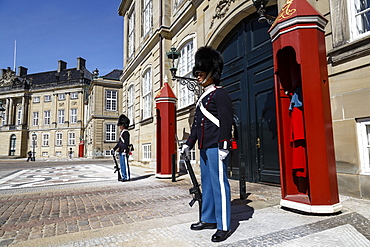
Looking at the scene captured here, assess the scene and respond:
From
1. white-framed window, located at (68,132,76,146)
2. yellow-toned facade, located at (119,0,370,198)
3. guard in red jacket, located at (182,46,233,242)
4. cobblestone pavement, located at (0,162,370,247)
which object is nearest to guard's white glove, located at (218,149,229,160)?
guard in red jacket, located at (182,46,233,242)

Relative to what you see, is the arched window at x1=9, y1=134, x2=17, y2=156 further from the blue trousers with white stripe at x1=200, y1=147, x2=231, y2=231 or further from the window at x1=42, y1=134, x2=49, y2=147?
the blue trousers with white stripe at x1=200, y1=147, x2=231, y2=231

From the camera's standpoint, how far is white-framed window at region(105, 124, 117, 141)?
127ft

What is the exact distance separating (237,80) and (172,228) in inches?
207

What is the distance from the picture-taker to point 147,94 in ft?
45.7

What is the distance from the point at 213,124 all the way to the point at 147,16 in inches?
532

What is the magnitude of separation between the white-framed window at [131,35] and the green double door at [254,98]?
452 inches

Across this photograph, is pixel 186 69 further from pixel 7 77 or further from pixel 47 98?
pixel 7 77

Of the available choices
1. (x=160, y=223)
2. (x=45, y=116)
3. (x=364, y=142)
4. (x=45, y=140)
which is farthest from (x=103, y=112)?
(x=364, y=142)

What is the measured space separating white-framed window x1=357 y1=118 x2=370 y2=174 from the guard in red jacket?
2.57m

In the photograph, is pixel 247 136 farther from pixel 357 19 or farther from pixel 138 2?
pixel 138 2

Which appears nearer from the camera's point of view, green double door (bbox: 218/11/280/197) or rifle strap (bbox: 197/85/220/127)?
rifle strap (bbox: 197/85/220/127)

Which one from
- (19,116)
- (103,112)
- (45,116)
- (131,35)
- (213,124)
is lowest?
(213,124)

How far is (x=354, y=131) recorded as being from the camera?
4117 millimetres

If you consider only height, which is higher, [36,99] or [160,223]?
[36,99]
